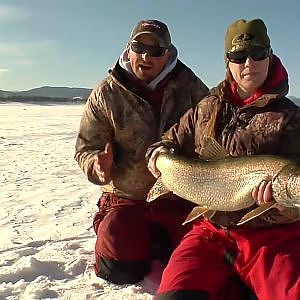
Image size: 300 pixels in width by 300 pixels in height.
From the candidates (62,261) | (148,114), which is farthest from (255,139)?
(62,261)

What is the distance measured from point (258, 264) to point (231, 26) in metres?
1.63

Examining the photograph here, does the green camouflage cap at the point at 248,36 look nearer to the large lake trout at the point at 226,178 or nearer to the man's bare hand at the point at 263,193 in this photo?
the large lake trout at the point at 226,178

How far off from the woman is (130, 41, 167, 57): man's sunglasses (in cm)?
98

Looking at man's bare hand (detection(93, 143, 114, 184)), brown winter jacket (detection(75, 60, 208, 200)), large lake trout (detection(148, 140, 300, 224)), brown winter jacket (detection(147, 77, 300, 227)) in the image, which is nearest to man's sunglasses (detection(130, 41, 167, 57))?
brown winter jacket (detection(75, 60, 208, 200))

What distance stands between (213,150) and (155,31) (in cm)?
155

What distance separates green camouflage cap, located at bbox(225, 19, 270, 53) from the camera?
3.76m

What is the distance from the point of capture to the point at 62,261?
189 inches

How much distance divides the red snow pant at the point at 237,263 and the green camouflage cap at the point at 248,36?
1.23 meters

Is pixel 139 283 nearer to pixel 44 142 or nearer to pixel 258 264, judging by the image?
pixel 258 264

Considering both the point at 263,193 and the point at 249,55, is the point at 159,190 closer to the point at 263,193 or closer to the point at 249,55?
the point at 263,193

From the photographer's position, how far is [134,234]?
470cm

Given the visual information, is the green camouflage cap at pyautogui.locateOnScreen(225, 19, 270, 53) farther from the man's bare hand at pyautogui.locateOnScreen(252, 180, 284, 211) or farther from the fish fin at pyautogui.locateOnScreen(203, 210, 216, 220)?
the fish fin at pyautogui.locateOnScreen(203, 210, 216, 220)

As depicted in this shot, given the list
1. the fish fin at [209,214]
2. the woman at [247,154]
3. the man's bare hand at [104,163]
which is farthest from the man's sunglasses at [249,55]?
the man's bare hand at [104,163]

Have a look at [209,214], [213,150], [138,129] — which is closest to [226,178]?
[213,150]
